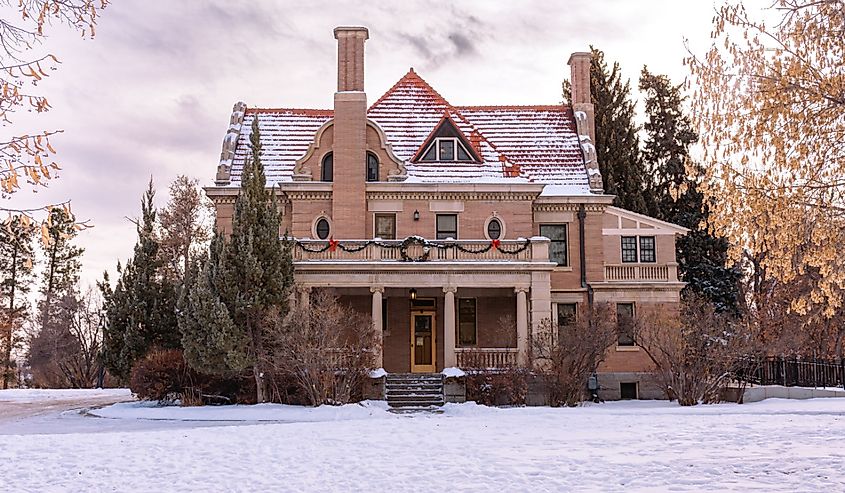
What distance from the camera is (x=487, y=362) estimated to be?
26906mm

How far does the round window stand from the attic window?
9.03 ft

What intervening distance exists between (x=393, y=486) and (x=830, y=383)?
23.1 meters

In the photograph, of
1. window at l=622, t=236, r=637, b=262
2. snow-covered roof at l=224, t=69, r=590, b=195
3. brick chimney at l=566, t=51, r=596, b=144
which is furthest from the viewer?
brick chimney at l=566, t=51, r=596, b=144

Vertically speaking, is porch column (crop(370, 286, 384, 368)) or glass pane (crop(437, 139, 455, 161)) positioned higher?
glass pane (crop(437, 139, 455, 161))

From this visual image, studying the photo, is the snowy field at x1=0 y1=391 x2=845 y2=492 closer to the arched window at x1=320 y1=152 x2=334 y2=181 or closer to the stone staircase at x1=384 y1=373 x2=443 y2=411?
the stone staircase at x1=384 y1=373 x2=443 y2=411

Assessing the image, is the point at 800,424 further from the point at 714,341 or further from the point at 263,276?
the point at 263,276

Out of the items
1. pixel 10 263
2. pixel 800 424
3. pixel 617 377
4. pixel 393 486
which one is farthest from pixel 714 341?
pixel 10 263

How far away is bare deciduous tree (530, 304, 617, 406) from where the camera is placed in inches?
1012

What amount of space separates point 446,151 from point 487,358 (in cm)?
978

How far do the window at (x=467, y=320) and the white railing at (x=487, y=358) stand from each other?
198 inches

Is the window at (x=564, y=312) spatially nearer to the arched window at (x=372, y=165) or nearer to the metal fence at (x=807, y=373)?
the metal fence at (x=807, y=373)

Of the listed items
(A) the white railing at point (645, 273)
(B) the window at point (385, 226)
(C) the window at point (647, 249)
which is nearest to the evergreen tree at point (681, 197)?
(C) the window at point (647, 249)

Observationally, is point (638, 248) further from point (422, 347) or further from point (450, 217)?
point (422, 347)

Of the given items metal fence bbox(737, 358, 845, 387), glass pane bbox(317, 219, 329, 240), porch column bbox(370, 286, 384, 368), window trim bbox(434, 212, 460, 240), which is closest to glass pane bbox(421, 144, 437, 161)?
window trim bbox(434, 212, 460, 240)
